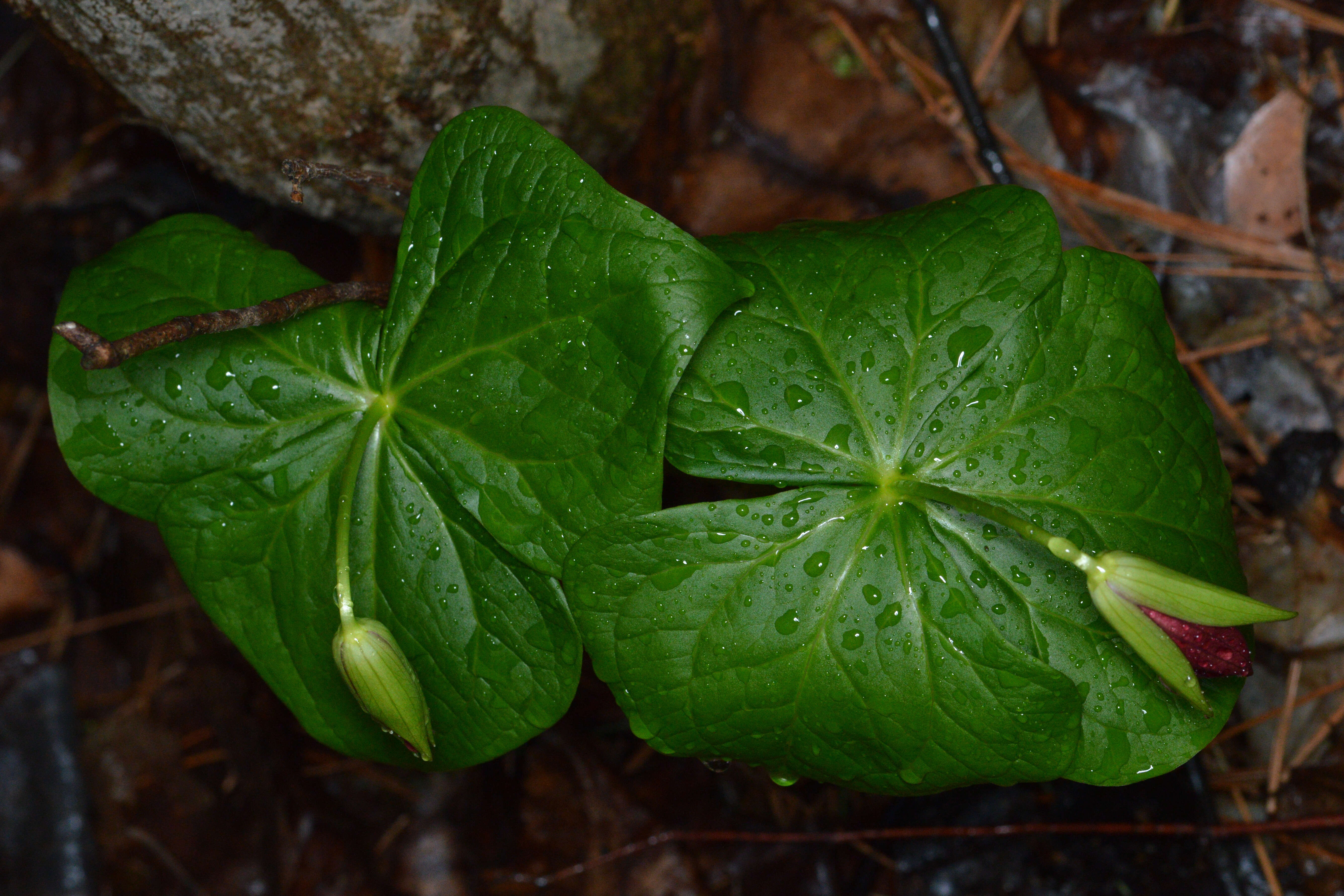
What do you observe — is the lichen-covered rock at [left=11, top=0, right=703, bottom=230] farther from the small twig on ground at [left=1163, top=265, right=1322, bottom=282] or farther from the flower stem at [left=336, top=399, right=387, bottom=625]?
the small twig on ground at [left=1163, top=265, right=1322, bottom=282]

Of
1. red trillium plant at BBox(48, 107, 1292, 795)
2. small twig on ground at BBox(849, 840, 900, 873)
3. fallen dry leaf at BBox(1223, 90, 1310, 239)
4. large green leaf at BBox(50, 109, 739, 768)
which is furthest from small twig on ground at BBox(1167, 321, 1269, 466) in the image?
large green leaf at BBox(50, 109, 739, 768)

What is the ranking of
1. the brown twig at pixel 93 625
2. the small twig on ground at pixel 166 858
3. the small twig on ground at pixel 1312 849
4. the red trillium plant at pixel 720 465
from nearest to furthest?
1. the red trillium plant at pixel 720 465
2. the small twig on ground at pixel 1312 849
3. the small twig on ground at pixel 166 858
4. the brown twig at pixel 93 625

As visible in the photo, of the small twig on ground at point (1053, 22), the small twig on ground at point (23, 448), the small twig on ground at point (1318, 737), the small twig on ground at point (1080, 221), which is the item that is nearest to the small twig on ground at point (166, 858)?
the small twig on ground at point (23, 448)

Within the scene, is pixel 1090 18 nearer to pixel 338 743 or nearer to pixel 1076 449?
pixel 1076 449

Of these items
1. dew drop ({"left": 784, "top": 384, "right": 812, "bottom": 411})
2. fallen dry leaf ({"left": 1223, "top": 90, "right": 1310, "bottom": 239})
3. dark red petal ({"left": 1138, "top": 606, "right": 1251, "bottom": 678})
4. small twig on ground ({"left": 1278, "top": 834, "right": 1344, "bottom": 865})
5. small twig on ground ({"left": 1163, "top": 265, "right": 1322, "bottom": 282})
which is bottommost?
small twig on ground ({"left": 1278, "top": 834, "right": 1344, "bottom": 865})

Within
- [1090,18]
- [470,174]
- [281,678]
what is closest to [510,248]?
[470,174]

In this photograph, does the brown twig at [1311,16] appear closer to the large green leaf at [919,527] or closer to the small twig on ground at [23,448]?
the large green leaf at [919,527]
